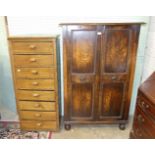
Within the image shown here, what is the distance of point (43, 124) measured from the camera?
2.22 metres

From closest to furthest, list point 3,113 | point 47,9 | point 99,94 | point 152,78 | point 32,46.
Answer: point 47,9, point 152,78, point 32,46, point 99,94, point 3,113

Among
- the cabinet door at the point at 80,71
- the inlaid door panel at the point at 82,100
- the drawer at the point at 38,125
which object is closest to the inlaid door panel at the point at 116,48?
A: the cabinet door at the point at 80,71

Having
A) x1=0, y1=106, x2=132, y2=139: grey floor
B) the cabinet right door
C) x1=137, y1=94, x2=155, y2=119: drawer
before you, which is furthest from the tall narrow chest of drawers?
x1=137, y1=94, x2=155, y2=119: drawer

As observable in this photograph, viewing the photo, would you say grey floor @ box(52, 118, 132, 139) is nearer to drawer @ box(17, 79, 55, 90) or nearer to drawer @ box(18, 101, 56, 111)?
drawer @ box(18, 101, 56, 111)

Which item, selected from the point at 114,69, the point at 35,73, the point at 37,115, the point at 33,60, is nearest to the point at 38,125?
the point at 37,115

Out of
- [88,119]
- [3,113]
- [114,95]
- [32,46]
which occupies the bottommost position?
[3,113]

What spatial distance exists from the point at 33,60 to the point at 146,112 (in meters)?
1.33

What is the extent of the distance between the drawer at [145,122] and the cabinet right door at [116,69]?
0.42m

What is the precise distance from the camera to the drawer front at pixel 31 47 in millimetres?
1868

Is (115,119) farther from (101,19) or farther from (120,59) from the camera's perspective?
(101,19)

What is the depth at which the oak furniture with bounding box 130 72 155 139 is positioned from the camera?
4.93ft

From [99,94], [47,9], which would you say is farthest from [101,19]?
[47,9]

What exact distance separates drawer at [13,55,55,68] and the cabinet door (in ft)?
0.70
